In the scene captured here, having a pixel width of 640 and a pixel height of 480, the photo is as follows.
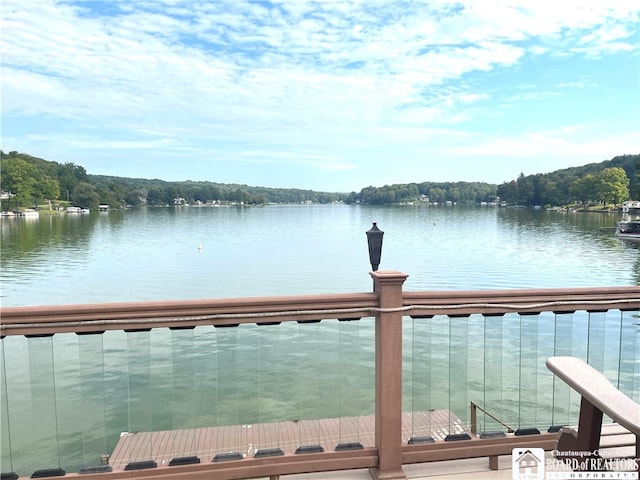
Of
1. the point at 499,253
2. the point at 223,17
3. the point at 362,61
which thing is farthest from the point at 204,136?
the point at 223,17

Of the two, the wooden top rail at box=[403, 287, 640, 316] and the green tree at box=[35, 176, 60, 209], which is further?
the green tree at box=[35, 176, 60, 209]

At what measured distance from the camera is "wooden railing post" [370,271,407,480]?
240cm

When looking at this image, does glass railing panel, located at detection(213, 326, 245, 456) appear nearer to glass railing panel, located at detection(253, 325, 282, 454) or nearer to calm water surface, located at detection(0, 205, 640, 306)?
glass railing panel, located at detection(253, 325, 282, 454)

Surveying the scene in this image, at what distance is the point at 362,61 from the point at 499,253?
91.6 feet

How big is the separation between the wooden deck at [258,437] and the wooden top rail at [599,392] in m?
1.27

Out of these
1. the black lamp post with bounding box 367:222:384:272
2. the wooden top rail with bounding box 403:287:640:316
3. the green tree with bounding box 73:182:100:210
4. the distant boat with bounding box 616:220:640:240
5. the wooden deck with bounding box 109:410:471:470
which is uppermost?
the green tree with bounding box 73:182:100:210

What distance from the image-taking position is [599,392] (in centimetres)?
158

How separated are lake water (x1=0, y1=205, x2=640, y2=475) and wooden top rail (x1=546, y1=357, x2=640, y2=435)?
3.22ft

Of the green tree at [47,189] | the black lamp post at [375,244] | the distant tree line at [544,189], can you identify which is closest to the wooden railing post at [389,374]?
the black lamp post at [375,244]

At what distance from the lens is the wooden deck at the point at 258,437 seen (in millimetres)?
3355

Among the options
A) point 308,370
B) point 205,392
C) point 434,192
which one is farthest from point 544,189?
point 205,392

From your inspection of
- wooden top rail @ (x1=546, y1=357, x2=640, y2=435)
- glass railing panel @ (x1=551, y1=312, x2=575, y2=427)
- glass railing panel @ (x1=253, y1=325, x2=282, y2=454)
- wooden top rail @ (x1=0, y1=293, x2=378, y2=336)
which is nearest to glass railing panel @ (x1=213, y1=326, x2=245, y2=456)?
glass railing panel @ (x1=253, y1=325, x2=282, y2=454)

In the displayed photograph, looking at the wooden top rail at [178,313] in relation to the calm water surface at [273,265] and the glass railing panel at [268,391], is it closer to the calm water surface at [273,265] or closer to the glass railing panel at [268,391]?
the glass railing panel at [268,391]

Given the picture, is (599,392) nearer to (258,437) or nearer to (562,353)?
(562,353)
